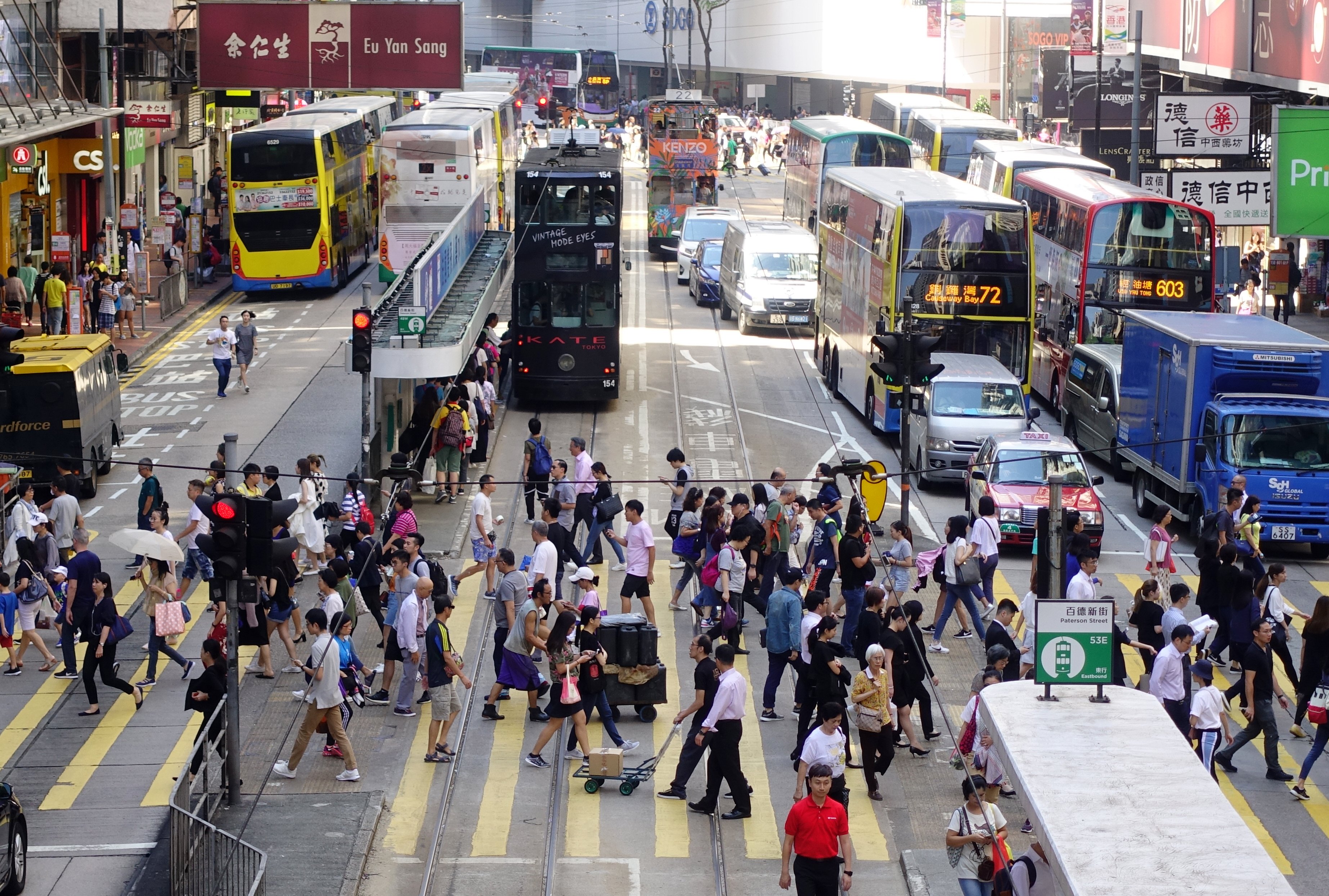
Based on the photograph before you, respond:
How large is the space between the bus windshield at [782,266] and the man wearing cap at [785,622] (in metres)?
23.8

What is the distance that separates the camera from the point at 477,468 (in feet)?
88.5

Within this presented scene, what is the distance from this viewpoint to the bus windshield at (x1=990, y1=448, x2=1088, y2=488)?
926 inches

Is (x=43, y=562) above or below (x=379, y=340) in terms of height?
below

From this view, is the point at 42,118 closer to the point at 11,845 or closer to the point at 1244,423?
the point at 1244,423

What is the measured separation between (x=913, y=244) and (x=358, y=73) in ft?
58.9

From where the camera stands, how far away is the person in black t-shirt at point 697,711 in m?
14.2

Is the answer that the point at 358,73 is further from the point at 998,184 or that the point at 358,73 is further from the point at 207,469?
the point at 207,469

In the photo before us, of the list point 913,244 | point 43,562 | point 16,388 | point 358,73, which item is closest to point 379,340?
point 16,388

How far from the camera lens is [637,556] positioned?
1889 centimetres

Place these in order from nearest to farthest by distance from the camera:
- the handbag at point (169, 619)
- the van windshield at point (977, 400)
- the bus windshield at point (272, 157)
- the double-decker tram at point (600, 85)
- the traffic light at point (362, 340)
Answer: the handbag at point (169, 619), the traffic light at point (362, 340), the van windshield at point (977, 400), the bus windshield at point (272, 157), the double-decker tram at point (600, 85)

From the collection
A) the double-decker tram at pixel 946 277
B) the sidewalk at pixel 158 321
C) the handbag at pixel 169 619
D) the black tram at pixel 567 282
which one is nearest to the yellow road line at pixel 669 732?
the handbag at pixel 169 619

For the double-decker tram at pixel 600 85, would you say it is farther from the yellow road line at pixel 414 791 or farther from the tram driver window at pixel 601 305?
the yellow road line at pixel 414 791

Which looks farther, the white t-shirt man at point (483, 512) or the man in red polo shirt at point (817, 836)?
the white t-shirt man at point (483, 512)

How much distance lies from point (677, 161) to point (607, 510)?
34.5m
